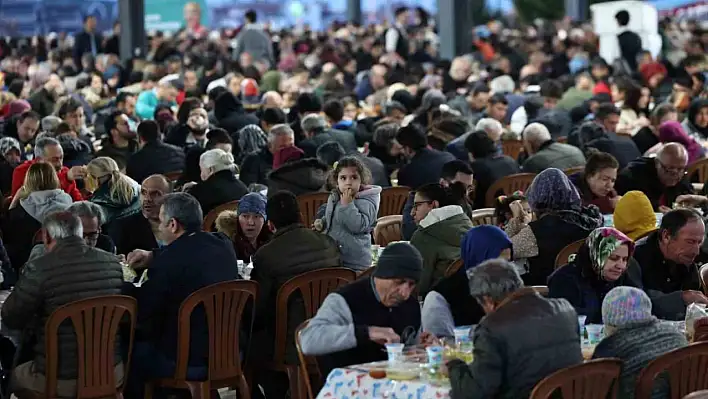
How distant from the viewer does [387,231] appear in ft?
25.2

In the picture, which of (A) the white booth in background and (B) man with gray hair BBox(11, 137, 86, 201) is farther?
(A) the white booth in background

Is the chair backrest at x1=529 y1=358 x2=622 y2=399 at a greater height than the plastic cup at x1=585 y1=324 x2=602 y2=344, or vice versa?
the chair backrest at x1=529 y1=358 x2=622 y2=399

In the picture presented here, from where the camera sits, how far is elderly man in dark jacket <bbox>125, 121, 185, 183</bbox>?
33.0 feet

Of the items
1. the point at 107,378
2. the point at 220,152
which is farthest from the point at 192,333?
the point at 220,152

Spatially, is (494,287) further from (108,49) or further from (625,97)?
(108,49)

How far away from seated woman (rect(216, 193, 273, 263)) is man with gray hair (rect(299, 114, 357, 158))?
3.60m

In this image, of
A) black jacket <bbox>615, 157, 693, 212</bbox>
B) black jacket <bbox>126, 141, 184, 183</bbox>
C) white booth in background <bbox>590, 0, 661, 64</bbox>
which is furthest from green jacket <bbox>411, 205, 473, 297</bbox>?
white booth in background <bbox>590, 0, 661, 64</bbox>

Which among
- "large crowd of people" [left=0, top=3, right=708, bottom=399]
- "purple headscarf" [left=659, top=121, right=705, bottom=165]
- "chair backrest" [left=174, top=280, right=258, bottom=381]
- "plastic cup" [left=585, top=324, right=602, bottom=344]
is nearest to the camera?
"large crowd of people" [left=0, top=3, right=708, bottom=399]

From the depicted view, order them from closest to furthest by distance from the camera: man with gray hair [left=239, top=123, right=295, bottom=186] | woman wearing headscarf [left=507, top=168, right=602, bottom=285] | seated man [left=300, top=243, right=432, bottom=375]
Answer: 1. seated man [left=300, top=243, right=432, bottom=375]
2. woman wearing headscarf [left=507, top=168, right=602, bottom=285]
3. man with gray hair [left=239, top=123, right=295, bottom=186]

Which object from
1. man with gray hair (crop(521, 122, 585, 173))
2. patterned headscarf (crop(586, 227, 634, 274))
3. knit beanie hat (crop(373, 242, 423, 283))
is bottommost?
man with gray hair (crop(521, 122, 585, 173))

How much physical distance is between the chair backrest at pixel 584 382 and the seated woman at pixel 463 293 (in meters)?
0.75

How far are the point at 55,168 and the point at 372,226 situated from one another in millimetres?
2486

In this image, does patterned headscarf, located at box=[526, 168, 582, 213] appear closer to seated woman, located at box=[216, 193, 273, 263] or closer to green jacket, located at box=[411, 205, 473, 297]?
green jacket, located at box=[411, 205, 473, 297]

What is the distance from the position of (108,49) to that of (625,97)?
37.7 feet
